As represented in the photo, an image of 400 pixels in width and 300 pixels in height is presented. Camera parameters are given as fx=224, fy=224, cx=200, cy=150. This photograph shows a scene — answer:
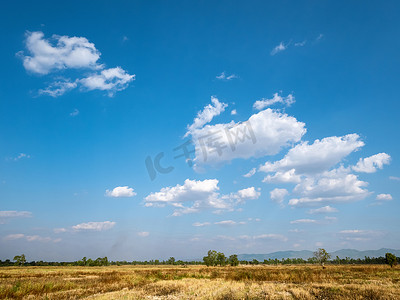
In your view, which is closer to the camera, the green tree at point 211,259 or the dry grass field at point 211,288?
the dry grass field at point 211,288

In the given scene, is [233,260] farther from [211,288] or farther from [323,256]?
[211,288]

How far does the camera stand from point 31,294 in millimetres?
16797

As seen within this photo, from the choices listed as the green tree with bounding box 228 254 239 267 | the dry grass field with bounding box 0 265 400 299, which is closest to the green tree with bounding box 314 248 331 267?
the green tree with bounding box 228 254 239 267

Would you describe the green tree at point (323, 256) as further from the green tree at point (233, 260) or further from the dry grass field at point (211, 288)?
the dry grass field at point (211, 288)

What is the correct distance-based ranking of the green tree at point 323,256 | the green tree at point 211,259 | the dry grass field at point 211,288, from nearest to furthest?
the dry grass field at point 211,288 → the green tree at point 323,256 → the green tree at point 211,259

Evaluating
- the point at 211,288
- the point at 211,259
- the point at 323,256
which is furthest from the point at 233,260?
the point at 211,288

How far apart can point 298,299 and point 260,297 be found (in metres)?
2.24

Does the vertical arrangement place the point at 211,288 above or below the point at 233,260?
above

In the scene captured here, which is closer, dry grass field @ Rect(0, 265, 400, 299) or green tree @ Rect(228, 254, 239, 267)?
dry grass field @ Rect(0, 265, 400, 299)

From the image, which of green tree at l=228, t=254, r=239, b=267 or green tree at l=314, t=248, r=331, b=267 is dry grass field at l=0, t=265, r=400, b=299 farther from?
green tree at l=228, t=254, r=239, b=267

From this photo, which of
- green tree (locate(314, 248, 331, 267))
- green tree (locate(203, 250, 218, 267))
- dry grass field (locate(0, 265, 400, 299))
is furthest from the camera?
green tree (locate(203, 250, 218, 267))

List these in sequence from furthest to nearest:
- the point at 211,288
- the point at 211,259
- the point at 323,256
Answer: the point at 211,259, the point at 323,256, the point at 211,288

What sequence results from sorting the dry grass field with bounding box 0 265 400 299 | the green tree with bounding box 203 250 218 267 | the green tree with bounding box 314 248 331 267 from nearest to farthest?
the dry grass field with bounding box 0 265 400 299 → the green tree with bounding box 314 248 331 267 → the green tree with bounding box 203 250 218 267

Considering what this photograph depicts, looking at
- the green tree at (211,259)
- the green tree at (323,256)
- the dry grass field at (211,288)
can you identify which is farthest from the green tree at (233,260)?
the dry grass field at (211,288)
